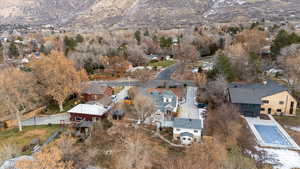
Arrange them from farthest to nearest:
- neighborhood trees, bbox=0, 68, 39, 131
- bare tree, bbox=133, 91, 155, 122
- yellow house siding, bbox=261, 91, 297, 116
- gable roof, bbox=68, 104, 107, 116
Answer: yellow house siding, bbox=261, 91, 297, 116 < gable roof, bbox=68, 104, 107, 116 < neighborhood trees, bbox=0, 68, 39, 131 < bare tree, bbox=133, 91, 155, 122

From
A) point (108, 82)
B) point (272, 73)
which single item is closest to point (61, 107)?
point (108, 82)

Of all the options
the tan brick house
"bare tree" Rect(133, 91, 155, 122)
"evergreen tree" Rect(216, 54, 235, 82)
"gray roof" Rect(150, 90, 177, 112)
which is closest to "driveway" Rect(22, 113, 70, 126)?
"bare tree" Rect(133, 91, 155, 122)

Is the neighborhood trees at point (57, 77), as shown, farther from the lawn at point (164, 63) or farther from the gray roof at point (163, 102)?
the lawn at point (164, 63)

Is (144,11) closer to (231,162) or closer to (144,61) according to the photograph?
(144,61)

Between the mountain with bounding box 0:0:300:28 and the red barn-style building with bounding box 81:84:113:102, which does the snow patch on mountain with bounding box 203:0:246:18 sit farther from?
the red barn-style building with bounding box 81:84:113:102

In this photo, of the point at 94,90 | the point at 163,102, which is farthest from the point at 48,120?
the point at 163,102
